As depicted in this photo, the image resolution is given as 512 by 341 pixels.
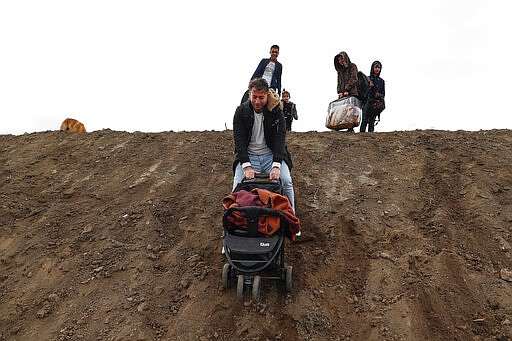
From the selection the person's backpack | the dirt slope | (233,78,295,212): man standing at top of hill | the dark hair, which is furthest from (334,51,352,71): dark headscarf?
the dark hair

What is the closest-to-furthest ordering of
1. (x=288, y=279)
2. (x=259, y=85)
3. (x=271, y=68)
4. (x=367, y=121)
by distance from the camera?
(x=288, y=279) → (x=259, y=85) → (x=271, y=68) → (x=367, y=121)

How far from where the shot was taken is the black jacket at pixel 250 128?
4543 mm

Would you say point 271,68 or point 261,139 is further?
point 271,68

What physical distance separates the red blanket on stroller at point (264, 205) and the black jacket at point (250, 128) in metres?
0.67

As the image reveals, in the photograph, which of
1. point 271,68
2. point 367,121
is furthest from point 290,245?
point 367,121

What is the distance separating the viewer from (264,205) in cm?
385

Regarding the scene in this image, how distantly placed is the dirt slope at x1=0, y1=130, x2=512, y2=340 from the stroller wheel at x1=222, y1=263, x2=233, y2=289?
0.08 m

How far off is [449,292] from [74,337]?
11.8 ft

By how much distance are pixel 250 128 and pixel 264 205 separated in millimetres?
1101

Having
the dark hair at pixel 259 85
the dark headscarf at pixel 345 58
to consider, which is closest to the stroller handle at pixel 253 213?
the dark hair at pixel 259 85

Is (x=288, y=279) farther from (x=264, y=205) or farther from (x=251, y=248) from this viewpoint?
(x=264, y=205)

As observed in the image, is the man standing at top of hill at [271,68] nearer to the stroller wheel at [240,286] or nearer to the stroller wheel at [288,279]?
the stroller wheel at [288,279]

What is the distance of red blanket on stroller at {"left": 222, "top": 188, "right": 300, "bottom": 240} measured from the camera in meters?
3.75

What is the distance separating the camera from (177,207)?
20.1 feet
